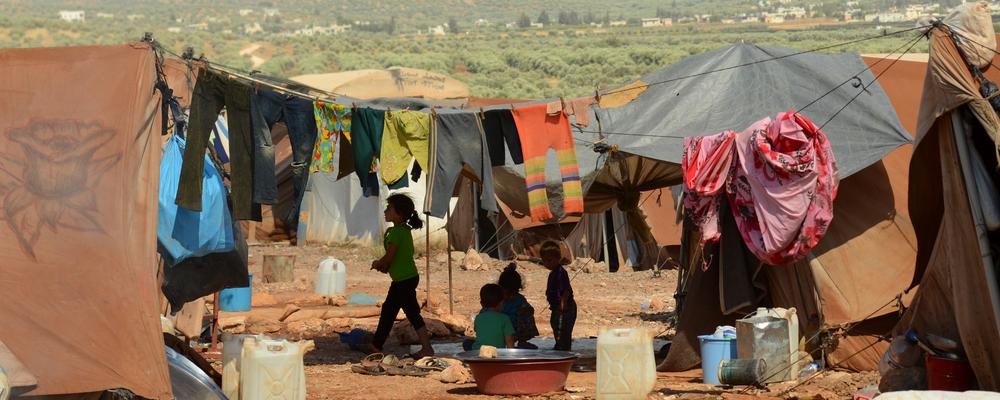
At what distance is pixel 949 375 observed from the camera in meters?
7.92

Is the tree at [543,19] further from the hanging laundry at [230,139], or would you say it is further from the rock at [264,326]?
the hanging laundry at [230,139]

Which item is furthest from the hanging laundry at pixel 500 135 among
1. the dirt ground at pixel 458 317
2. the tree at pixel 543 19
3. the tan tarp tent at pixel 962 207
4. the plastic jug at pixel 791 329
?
the tree at pixel 543 19

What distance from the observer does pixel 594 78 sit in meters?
48.6

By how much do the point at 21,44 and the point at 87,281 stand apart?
52719 mm

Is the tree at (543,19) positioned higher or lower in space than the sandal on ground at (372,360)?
higher

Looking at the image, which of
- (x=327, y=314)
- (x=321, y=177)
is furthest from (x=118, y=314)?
(x=321, y=177)

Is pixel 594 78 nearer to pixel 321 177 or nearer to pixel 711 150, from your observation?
pixel 321 177

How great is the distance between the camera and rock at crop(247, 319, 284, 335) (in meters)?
13.7

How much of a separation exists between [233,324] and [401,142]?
3885 millimetres

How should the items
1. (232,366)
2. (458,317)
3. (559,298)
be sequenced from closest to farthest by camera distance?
(232,366), (559,298), (458,317)

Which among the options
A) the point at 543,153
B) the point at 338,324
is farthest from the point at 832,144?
the point at 338,324

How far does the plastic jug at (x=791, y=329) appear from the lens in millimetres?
9812

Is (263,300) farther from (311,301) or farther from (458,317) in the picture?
(458,317)

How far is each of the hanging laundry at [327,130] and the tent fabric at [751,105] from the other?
192 cm
